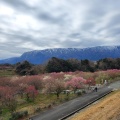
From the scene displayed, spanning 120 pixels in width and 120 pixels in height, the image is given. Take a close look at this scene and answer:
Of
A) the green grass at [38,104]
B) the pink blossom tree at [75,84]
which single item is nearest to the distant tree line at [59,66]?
the pink blossom tree at [75,84]

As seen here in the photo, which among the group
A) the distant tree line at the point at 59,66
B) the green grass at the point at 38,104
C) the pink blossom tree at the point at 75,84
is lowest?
the green grass at the point at 38,104

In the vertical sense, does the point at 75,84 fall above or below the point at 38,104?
above

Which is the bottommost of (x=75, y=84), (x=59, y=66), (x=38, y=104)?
(x=38, y=104)

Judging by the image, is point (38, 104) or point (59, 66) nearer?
point (38, 104)

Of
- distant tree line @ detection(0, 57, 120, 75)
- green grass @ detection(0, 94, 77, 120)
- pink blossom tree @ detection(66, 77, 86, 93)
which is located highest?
distant tree line @ detection(0, 57, 120, 75)

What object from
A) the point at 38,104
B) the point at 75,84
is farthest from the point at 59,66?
the point at 38,104

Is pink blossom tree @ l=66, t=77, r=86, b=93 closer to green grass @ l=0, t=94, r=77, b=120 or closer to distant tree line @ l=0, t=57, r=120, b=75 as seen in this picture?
green grass @ l=0, t=94, r=77, b=120

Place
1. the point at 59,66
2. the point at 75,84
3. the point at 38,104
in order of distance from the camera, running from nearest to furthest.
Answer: the point at 38,104 → the point at 75,84 → the point at 59,66

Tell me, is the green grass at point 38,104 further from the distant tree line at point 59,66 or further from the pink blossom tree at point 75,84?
the distant tree line at point 59,66

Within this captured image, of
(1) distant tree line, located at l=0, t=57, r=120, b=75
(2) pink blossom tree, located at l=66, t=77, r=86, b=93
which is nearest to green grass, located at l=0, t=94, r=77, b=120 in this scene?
(2) pink blossom tree, located at l=66, t=77, r=86, b=93

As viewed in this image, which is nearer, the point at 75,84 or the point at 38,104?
the point at 38,104

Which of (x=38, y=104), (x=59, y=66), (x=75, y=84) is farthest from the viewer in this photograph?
(x=59, y=66)

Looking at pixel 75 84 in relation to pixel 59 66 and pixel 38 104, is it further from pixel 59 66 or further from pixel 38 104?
pixel 59 66

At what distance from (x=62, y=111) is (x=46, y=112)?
7.42 feet
